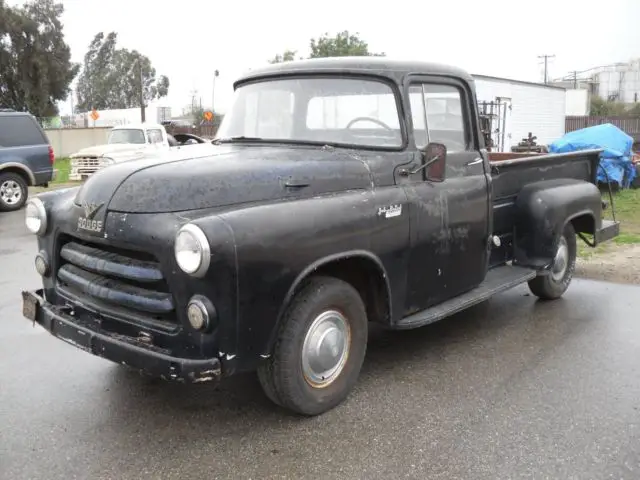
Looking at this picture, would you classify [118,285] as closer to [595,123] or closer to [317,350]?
[317,350]

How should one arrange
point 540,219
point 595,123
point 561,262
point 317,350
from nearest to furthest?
point 317,350, point 540,219, point 561,262, point 595,123

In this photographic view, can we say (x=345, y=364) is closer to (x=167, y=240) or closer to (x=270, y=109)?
(x=167, y=240)

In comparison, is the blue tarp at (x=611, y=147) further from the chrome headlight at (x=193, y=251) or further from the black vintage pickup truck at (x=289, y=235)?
the chrome headlight at (x=193, y=251)

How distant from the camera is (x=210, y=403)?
13.2ft

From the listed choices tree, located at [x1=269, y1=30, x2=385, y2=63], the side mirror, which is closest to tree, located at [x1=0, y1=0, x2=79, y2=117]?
tree, located at [x1=269, y1=30, x2=385, y2=63]

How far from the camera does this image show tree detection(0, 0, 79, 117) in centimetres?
3962

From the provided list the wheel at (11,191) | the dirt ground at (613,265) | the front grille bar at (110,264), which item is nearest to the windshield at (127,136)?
the wheel at (11,191)

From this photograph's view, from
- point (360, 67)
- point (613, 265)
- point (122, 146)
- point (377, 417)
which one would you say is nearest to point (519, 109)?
point (122, 146)

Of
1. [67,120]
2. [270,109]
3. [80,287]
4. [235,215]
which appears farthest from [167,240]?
[67,120]

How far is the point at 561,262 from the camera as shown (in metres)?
6.28

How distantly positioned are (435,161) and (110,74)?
67.6 meters

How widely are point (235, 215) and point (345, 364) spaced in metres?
1.24

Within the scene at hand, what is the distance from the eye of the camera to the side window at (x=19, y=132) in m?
13.3

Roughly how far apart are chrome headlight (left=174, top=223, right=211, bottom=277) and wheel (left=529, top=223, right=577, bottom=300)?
3.94 m
